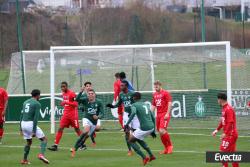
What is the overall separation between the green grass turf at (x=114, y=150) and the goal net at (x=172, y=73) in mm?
1104

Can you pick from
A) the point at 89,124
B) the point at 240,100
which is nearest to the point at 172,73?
the point at 240,100

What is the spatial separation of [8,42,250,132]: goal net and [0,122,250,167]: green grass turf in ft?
3.62

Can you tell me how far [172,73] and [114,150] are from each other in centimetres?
809

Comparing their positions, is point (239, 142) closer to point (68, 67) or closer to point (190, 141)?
point (190, 141)

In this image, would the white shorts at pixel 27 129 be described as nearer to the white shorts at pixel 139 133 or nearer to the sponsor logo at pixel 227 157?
the white shorts at pixel 139 133

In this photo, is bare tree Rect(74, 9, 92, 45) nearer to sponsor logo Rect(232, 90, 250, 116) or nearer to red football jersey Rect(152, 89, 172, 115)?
sponsor logo Rect(232, 90, 250, 116)

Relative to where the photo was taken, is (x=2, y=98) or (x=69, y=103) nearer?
(x=69, y=103)

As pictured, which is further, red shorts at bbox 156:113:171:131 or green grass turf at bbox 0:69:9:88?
green grass turf at bbox 0:69:9:88

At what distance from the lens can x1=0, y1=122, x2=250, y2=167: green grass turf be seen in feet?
70.8

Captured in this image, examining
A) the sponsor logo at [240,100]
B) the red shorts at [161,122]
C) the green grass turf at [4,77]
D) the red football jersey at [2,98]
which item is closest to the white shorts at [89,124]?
the red shorts at [161,122]

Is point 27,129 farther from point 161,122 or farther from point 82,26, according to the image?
point 82,26

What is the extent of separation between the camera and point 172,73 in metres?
32.1

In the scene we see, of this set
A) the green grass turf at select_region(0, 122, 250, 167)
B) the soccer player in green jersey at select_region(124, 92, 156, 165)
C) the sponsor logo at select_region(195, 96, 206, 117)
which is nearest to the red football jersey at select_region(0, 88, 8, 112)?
the green grass turf at select_region(0, 122, 250, 167)

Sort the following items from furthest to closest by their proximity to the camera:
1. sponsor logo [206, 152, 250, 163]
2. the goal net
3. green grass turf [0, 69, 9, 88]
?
1. green grass turf [0, 69, 9, 88]
2. the goal net
3. sponsor logo [206, 152, 250, 163]
